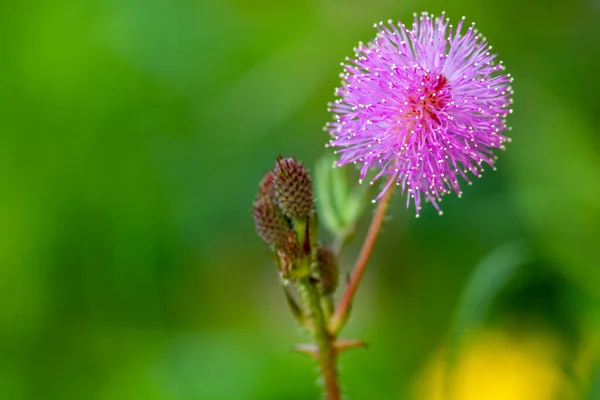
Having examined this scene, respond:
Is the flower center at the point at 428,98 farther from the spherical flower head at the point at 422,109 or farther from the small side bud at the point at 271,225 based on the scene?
→ the small side bud at the point at 271,225

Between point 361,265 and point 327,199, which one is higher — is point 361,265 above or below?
below

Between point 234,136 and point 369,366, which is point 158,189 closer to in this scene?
point 234,136

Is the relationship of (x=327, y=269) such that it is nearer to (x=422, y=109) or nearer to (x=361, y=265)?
(x=361, y=265)

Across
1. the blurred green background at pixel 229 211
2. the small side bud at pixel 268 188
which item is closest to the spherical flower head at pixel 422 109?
the small side bud at pixel 268 188

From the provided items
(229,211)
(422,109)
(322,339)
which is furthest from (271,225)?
(229,211)

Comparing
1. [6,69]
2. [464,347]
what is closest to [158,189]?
[6,69]

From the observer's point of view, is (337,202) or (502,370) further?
(502,370)

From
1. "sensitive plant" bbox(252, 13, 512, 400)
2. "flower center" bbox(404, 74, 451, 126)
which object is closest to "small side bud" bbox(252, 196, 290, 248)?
"sensitive plant" bbox(252, 13, 512, 400)

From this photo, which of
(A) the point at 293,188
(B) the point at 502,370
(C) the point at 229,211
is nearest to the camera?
(A) the point at 293,188
